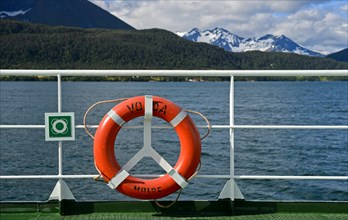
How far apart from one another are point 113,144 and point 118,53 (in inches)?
4084

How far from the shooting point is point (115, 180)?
3.04m

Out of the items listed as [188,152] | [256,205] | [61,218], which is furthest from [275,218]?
[61,218]

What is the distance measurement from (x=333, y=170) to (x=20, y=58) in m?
90.5

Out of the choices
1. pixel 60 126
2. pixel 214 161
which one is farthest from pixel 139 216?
pixel 214 161

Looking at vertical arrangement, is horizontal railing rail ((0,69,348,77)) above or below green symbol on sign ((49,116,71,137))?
above

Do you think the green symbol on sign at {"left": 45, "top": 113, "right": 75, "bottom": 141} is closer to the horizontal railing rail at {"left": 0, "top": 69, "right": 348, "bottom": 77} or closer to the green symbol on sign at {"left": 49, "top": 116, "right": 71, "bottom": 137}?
the green symbol on sign at {"left": 49, "top": 116, "right": 71, "bottom": 137}

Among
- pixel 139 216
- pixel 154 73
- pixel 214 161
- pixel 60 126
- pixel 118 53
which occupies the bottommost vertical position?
pixel 214 161

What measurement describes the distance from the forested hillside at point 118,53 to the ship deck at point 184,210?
9053cm

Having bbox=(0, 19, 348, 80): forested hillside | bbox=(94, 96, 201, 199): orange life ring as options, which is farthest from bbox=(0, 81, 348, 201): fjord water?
bbox=(0, 19, 348, 80): forested hillside

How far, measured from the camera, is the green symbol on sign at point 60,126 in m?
3.10

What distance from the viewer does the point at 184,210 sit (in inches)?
129

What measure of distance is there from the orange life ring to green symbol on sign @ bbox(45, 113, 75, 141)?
0.18 m

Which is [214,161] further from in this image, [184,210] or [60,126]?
[60,126]

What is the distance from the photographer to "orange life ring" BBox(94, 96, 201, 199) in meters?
3.05
